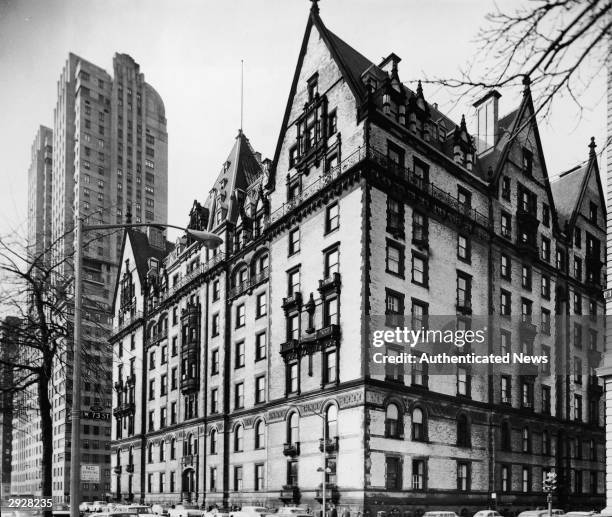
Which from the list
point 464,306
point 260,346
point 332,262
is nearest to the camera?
point 332,262

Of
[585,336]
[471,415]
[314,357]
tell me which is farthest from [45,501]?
[585,336]

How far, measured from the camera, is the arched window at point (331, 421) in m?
42.9

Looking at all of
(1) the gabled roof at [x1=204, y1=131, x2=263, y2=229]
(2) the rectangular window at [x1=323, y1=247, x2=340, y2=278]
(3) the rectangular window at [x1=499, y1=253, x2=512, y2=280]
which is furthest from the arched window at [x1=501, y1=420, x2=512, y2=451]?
(1) the gabled roof at [x1=204, y1=131, x2=263, y2=229]

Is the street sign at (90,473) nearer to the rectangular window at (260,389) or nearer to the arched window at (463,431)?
the arched window at (463,431)

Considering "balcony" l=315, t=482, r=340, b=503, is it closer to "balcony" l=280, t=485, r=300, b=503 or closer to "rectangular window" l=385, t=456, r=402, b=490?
"balcony" l=280, t=485, r=300, b=503

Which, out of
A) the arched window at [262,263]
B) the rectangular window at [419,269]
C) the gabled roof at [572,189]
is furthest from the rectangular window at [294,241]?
the gabled roof at [572,189]

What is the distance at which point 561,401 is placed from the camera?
5750 centimetres

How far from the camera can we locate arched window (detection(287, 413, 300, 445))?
155 feet

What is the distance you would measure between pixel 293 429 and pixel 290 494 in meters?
4.06

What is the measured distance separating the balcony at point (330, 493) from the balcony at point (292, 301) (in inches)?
449

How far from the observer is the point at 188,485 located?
62.6 m

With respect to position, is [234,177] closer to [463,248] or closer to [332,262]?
[332,262]

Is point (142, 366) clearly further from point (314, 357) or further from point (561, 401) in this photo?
point (561, 401)

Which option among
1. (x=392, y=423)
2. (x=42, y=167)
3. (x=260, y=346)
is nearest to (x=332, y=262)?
(x=392, y=423)
